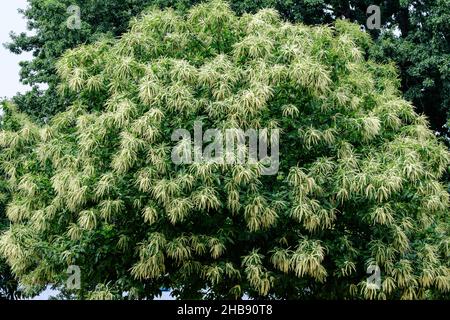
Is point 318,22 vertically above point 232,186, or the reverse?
point 318,22

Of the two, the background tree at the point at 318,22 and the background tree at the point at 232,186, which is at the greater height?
the background tree at the point at 318,22

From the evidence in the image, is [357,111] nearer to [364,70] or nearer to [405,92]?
[364,70]

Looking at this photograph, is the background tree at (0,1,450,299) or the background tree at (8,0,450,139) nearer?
the background tree at (0,1,450,299)

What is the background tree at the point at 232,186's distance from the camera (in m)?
7.49

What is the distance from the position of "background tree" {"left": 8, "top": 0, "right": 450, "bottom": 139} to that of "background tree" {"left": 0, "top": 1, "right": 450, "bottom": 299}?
172 inches

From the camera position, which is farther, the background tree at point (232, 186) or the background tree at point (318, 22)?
the background tree at point (318, 22)

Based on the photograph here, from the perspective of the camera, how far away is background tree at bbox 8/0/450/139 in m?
13.0

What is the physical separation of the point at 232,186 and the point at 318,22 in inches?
337

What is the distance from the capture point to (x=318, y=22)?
48.7 feet

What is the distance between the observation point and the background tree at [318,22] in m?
13.0

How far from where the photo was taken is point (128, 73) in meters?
8.52

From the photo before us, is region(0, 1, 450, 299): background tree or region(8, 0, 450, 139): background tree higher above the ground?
region(8, 0, 450, 139): background tree

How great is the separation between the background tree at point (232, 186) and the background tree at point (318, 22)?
437 cm

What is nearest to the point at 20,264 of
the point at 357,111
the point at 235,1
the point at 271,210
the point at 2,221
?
the point at 271,210
